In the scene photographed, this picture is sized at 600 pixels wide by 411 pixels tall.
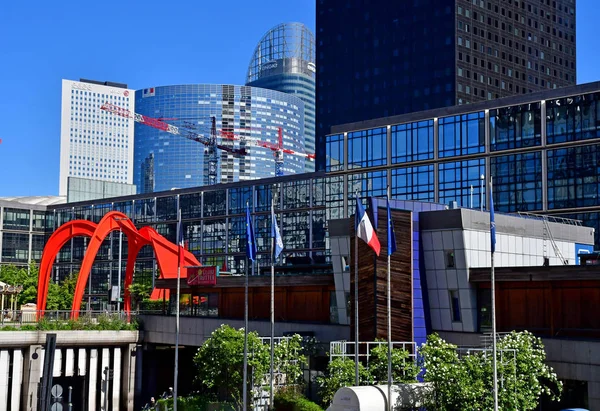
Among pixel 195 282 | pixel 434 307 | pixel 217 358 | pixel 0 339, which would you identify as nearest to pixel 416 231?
pixel 434 307

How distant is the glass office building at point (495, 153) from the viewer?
95.8m

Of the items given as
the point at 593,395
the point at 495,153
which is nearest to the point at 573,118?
the point at 495,153

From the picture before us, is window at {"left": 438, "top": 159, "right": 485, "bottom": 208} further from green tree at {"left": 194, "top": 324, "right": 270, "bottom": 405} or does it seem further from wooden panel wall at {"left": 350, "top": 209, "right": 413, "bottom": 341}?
green tree at {"left": 194, "top": 324, "right": 270, "bottom": 405}

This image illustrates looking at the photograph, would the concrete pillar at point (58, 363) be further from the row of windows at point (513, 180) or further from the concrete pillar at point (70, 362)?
the row of windows at point (513, 180)

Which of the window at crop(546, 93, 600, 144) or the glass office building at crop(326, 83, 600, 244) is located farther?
the glass office building at crop(326, 83, 600, 244)

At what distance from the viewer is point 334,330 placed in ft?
197

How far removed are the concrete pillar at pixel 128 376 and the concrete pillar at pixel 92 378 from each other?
8.97ft

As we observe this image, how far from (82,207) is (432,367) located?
127m

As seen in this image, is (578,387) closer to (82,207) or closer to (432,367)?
(432,367)

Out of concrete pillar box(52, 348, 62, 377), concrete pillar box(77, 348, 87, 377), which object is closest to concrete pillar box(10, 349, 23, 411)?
concrete pillar box(52, 348, 62, 377)

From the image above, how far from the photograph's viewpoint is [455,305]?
2142 inches

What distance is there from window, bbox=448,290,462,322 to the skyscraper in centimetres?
11595

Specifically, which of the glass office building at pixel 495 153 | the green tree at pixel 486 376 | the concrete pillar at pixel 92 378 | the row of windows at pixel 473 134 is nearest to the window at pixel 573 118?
the row of windows at pixel 473 134

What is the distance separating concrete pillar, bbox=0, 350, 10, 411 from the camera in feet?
228
